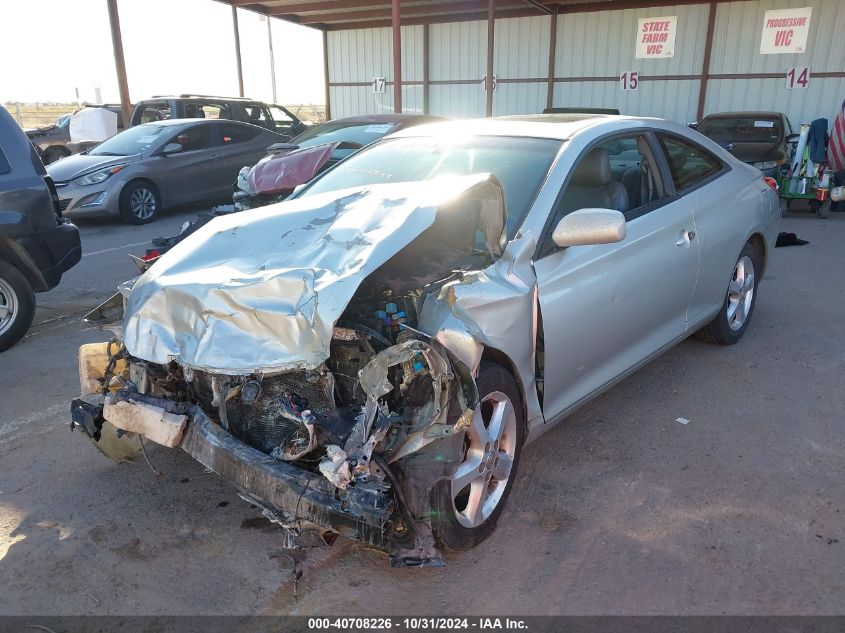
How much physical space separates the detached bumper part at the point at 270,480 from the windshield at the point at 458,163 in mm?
1457

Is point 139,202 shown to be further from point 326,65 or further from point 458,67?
point 326,65

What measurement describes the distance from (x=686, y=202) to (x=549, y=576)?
2521mm

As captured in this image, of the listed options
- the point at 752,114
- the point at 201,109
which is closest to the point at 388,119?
the point at 201,109

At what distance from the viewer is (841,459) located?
345cm

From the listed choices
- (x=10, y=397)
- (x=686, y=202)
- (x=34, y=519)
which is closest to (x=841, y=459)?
(x=686, y=202)

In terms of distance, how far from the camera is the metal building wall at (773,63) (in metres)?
14.7

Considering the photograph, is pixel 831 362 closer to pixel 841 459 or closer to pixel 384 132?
pixel 841 459

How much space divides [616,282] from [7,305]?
14.7 feet

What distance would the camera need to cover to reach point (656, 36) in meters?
16.5

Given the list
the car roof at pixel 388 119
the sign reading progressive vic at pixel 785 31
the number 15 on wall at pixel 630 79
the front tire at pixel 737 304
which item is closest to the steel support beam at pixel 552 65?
the number 15 on wall at pixel 630 79

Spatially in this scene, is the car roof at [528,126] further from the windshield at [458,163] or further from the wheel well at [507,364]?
the wheel well at [507,364]

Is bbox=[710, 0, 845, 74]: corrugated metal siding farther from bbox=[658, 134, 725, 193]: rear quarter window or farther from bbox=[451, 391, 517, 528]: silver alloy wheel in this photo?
bbox=[451, 391, 517, 528]: silver alloy wheel

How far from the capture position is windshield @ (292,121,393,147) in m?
8.92
